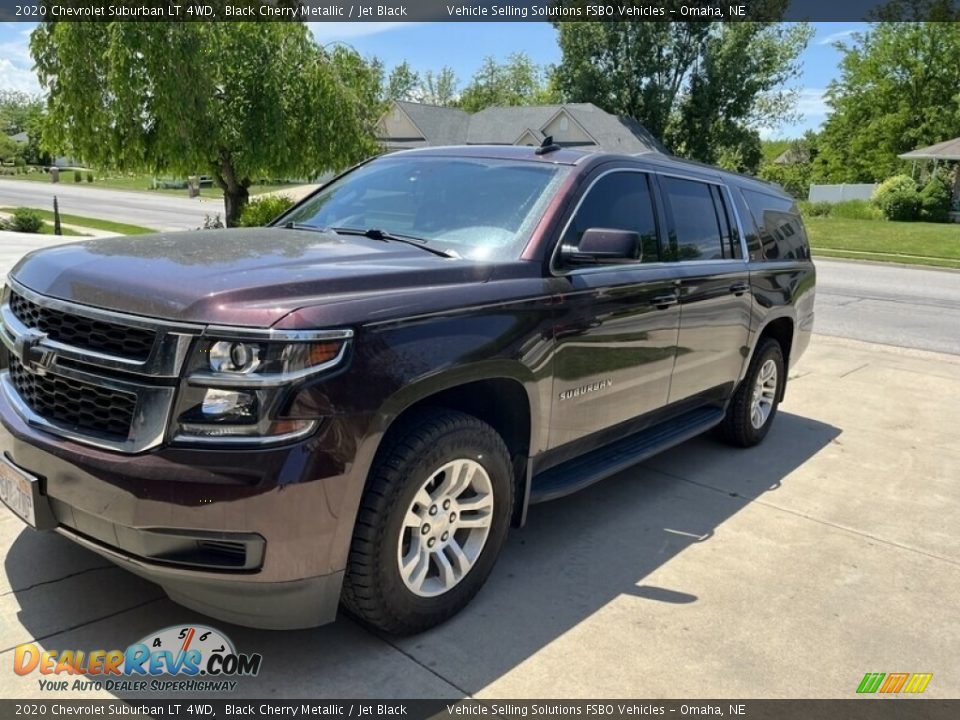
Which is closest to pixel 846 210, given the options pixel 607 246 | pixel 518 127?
pixel 518 127

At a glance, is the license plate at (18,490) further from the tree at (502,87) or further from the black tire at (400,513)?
the tree at (502,87)

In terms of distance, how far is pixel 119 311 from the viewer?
8.89 ft

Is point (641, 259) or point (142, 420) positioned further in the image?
point (641, 259)

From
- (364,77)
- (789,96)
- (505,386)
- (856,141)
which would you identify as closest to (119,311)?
(505,386)

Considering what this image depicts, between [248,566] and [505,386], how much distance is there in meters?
1.33

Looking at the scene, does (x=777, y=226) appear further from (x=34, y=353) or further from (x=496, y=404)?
(x=34, y=353)

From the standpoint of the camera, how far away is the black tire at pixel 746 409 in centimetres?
569

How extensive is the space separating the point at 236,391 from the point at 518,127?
1780 inches

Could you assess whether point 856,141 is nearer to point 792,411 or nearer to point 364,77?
point 364,77

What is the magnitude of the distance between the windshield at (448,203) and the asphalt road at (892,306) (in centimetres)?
805

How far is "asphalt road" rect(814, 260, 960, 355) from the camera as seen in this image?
10.9 meters

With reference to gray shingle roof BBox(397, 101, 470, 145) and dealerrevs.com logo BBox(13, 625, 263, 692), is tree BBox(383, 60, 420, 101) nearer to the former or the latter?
gray shingle roof BBox(397, 101, 470, 145)

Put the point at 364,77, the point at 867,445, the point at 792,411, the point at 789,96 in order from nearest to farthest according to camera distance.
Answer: the point at 867,445
the point at 792,411
the point at 364,77
the point at 789,96

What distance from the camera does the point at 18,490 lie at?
294cm
